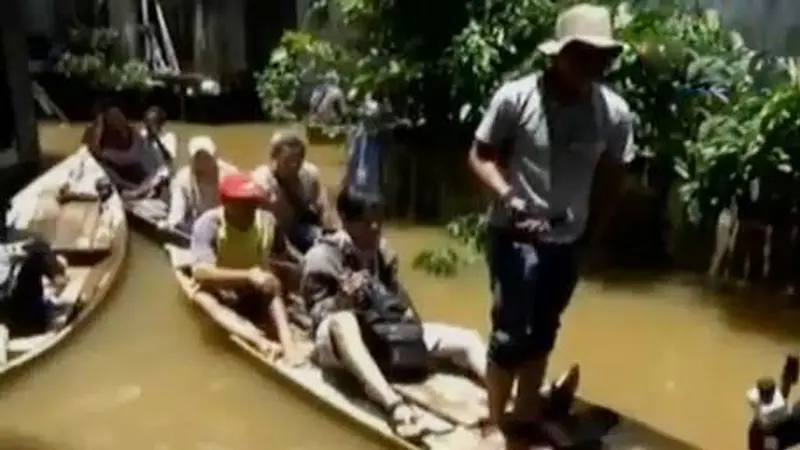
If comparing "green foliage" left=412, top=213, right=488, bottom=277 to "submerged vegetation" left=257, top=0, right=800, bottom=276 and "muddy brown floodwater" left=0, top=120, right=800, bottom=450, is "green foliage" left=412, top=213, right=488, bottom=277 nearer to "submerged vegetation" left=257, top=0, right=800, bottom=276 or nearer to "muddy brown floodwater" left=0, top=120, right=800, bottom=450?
"submerged vegetation" left=257, top=0, right=800, bottom=276

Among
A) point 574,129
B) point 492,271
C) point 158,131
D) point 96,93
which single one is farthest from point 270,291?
point 96,93

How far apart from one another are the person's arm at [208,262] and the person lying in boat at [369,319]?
1.00 metres

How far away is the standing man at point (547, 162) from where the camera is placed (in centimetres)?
429

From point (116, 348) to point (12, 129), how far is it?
17.3 feet

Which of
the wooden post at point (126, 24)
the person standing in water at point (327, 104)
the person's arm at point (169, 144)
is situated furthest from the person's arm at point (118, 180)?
the wooden post at point (126, 24)

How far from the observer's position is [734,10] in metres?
10.6

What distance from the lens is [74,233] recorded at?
823 centimetres

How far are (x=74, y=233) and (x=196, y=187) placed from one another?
852 mm

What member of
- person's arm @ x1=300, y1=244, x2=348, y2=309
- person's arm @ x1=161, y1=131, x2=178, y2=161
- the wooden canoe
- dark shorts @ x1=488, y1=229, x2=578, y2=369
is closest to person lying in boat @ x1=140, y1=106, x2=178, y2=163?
person's arm @ x1=161, y1=131, x2=178, y2=161

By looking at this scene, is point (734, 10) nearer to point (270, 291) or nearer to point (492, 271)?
point (270, 291)

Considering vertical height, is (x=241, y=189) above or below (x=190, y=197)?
above

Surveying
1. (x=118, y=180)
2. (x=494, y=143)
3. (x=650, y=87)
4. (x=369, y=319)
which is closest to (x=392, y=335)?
(x=369, y=319)

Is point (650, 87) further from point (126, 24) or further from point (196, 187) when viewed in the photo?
point (126, 24)

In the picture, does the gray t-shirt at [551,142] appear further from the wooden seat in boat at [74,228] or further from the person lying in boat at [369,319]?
the wooden seat in boat at [74,228]
